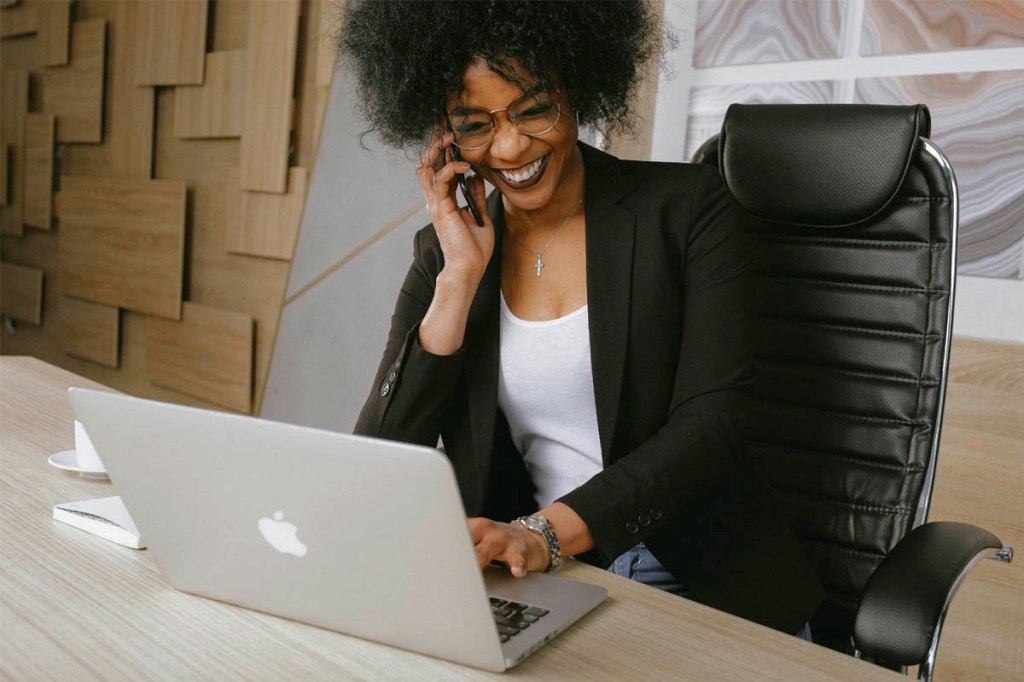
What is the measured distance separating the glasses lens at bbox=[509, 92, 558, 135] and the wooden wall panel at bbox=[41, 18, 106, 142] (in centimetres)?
336

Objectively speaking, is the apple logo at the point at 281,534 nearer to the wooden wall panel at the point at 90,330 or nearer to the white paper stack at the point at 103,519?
the white paper stack at the point at 103,519

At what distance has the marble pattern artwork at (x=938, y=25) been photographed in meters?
1.86

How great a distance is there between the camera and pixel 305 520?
0.76m

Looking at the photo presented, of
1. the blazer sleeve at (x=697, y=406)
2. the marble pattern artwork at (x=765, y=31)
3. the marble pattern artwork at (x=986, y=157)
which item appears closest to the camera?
the blazer sleeve at (x=697, y=406)

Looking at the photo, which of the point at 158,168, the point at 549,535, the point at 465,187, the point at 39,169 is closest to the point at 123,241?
the point at 158,168

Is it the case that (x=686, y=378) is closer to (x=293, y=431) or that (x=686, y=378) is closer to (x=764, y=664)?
(x=764, y=664)

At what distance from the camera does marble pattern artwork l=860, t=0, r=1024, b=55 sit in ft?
6.10

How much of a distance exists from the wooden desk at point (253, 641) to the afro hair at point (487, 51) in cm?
71

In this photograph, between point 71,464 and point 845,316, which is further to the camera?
point 845,316

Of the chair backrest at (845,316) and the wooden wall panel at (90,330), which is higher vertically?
the chair backrest at (845,316)

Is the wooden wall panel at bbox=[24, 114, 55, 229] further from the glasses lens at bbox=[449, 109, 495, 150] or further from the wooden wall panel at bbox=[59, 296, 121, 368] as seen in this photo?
the glasses lens at bbox=[449, 109, 495, 150]

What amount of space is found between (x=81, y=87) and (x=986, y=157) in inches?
145

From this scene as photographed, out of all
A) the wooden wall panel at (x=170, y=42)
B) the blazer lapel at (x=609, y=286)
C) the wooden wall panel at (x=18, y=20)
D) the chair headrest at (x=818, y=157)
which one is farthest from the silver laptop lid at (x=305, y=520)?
the wooden wall panel at (x=18, y=20)

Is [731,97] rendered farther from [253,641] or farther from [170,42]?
[170,42]
